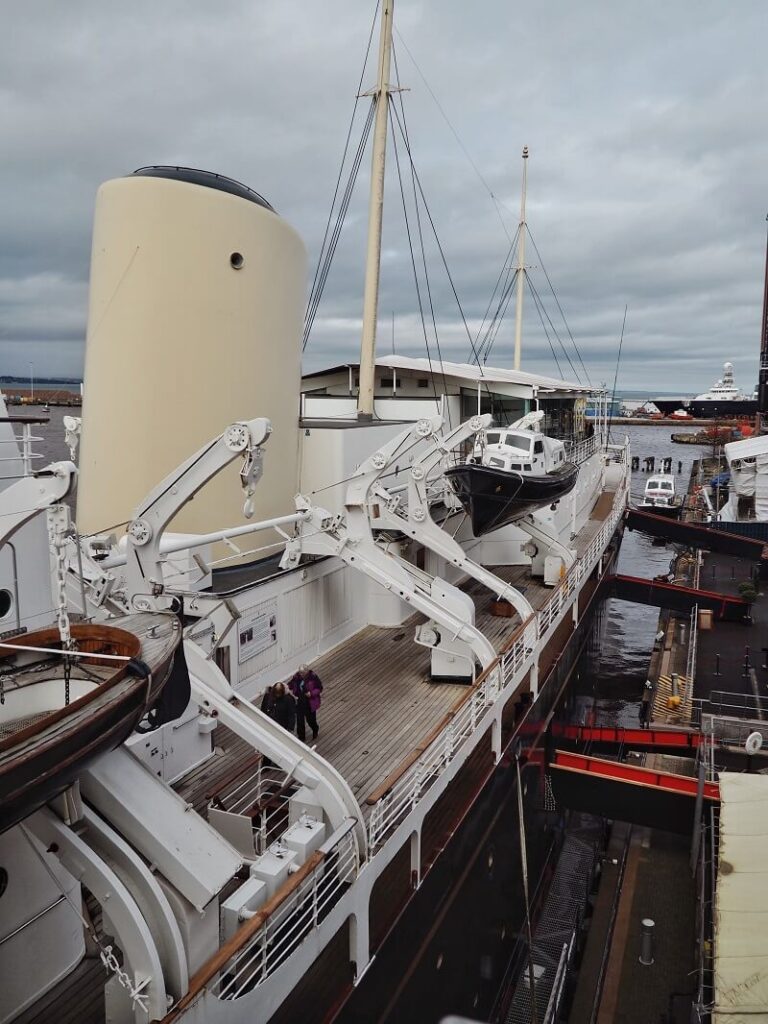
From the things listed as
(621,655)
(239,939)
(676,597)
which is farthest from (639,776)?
(621,655)

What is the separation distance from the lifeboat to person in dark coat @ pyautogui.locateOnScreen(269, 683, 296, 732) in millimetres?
7194

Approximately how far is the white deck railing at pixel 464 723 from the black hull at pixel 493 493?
79.2 inches

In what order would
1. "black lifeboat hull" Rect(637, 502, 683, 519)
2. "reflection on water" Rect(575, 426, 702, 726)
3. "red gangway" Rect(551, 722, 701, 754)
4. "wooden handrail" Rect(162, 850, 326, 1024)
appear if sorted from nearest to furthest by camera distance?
"wooden handrail" Rect(162, 850, 326, 1024), "red gangway" Rect(551, 722, 701, 754), "reflection on water" Rect(575, 426, 702, 726), "black lifeboat hull" Rect(637, 502, 683, 519)

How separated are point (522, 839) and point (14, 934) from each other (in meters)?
9.06

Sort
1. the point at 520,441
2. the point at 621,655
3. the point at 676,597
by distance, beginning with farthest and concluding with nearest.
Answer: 1. the point at 621,655
2. the point at 676,597
3. the point at 520,441

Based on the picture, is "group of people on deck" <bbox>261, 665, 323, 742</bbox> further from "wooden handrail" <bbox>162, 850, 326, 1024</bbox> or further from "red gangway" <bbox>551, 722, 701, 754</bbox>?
"red gangway" <bbox>551, 722, 701, 754</bbox>

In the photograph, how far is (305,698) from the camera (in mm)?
10234

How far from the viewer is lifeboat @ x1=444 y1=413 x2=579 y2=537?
15523 millimetres

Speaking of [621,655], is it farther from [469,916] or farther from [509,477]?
[469,916]

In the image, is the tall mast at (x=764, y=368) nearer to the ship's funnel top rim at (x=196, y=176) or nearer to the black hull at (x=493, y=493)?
the black hull at (x=493, y=493)

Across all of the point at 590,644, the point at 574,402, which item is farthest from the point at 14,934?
the point at 574,402

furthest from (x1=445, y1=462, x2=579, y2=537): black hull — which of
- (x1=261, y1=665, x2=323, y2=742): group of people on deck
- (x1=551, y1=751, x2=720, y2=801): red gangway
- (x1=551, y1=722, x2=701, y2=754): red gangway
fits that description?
(x1=261, y1=665, x2=323, y2=742): group of people on deck

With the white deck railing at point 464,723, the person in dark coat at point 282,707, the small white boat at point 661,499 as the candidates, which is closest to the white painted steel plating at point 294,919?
the white deck railing at point 464,723

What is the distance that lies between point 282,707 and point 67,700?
191 inches
